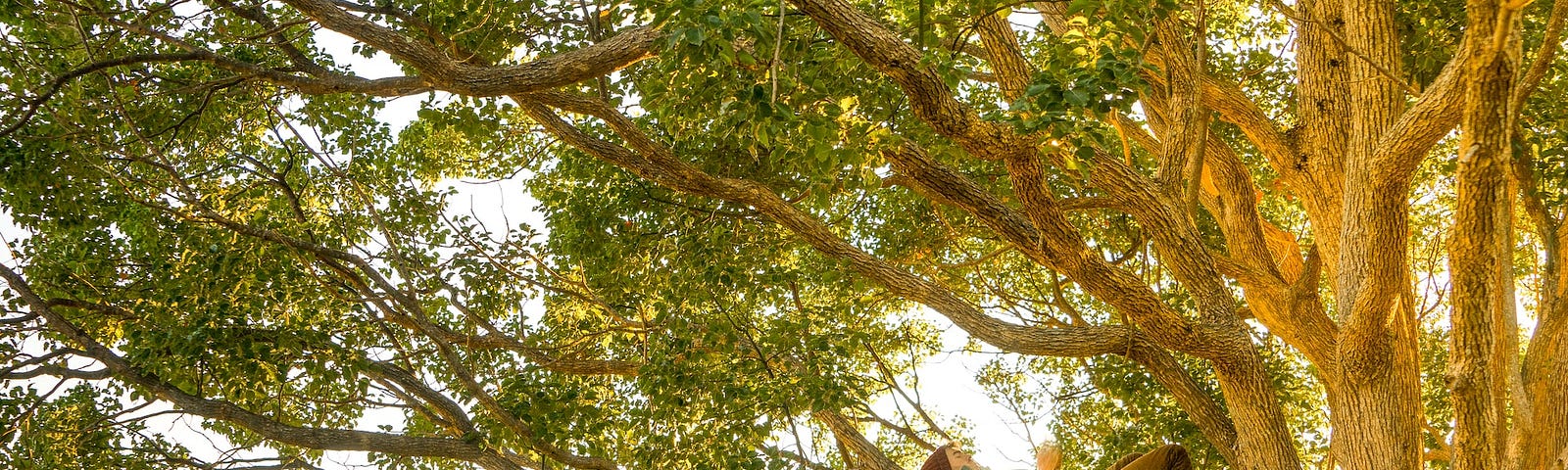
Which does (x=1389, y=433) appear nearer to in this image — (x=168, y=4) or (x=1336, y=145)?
(x=1336, y=145)

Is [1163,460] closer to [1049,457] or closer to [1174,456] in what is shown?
[1174,456]

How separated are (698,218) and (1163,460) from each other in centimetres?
331

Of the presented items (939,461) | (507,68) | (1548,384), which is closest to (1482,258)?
(939,461)

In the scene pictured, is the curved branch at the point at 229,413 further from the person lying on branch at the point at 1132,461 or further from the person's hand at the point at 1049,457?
the person's hand at the point at 1049,457

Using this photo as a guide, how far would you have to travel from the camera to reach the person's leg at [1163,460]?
329 cm

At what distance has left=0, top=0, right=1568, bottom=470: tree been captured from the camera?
4.29 meters

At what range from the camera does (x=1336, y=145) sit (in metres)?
5.90

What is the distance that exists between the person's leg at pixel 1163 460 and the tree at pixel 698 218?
1024mm

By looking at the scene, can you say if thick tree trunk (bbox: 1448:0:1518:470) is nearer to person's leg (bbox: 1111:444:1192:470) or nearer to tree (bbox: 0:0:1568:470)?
tree (bbox: 0:0:1568:470)

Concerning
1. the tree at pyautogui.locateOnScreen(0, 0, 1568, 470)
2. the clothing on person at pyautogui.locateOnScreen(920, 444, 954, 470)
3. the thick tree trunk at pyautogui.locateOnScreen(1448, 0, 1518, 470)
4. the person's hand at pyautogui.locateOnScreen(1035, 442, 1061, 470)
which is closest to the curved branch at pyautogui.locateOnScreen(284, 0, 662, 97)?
the tree at pyautogui.locateOnScreen(0, 0, 1568, 470)

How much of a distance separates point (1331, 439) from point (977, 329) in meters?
1.79

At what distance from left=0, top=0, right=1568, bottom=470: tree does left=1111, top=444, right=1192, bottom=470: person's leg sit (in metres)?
1.02

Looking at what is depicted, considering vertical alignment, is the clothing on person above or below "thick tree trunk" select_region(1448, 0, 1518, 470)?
below

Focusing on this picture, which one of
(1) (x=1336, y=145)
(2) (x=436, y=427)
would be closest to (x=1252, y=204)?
(1) (x=1336, y=145)
